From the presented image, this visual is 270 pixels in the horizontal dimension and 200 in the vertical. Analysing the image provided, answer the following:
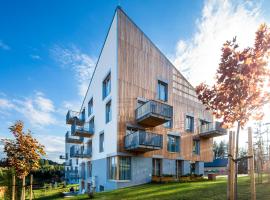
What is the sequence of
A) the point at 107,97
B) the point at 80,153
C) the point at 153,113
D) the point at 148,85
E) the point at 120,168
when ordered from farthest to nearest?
the point at 80,153, the point at 107,97, the point at 148,85, the point at 120,168, the point at 153,113

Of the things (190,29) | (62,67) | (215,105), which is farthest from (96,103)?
(215,105)

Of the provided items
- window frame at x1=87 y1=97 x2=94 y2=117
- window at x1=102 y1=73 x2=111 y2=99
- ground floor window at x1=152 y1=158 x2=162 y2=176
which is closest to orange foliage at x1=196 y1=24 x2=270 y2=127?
ground floor window at x1=152 y1=158 x2=162 y2=176

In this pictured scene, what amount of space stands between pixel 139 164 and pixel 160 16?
41.9 ft

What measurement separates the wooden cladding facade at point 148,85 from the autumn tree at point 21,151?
8.74 meters

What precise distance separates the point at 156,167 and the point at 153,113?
6231 millimetres

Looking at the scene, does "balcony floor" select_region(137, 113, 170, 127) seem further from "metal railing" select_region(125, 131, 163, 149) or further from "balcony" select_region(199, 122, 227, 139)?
"balcony" select_region(199, 122, 227, 139)

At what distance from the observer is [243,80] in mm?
Result: 6047

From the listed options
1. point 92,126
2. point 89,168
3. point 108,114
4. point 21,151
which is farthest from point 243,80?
point 89,168

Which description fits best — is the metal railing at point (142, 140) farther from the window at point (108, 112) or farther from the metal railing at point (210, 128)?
the metal railing at point (210, 128)

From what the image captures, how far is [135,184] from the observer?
818 inches

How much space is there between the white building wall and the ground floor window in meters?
4.41

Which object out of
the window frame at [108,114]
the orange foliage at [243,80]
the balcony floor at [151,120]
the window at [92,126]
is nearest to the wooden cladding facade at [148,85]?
the balcony floor at [151,120]

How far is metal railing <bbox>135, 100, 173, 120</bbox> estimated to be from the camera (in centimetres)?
2008

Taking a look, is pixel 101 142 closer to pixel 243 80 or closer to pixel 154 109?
pixel 154 109
